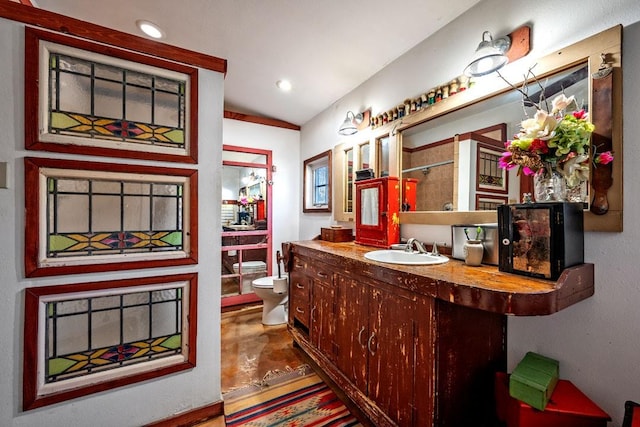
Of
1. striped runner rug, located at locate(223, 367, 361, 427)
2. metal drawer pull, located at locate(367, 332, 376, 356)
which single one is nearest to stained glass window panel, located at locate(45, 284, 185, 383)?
striped runner rug, located at locate(223, 367, 361, 427)

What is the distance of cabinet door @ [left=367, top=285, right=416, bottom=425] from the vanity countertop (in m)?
0.09

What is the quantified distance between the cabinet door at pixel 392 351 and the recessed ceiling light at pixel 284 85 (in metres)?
2.28

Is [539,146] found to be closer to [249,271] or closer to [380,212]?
[380,212]

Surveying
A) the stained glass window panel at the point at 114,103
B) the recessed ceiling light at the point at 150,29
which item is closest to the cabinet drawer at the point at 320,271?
the stained glass window panel at the point at 114,103

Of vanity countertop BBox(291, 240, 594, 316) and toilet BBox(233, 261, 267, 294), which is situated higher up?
vanity countertop BBox(291, 240, 594, 316)

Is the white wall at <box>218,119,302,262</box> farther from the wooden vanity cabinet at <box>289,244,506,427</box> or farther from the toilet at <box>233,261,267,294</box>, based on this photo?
the wooden vanity cabinet at <box>289,244,506,427</box>

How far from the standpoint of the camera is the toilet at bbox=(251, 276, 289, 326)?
9.04 ft

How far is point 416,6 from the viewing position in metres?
1.67

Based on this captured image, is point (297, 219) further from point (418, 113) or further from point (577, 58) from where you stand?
point (577, 58)

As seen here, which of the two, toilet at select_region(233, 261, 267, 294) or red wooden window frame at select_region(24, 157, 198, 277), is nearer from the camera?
red wooden window frame at select_region(24, 157, 198, 277)

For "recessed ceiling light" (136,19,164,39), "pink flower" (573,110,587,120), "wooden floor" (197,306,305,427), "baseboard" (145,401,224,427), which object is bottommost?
"wooden floor" (197,306,305,427)

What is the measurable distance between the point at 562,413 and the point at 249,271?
3.04m

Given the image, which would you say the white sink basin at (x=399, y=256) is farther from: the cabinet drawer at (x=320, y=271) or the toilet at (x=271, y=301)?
the toilet at (x=271, y=301)

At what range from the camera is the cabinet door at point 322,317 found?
1.82m
